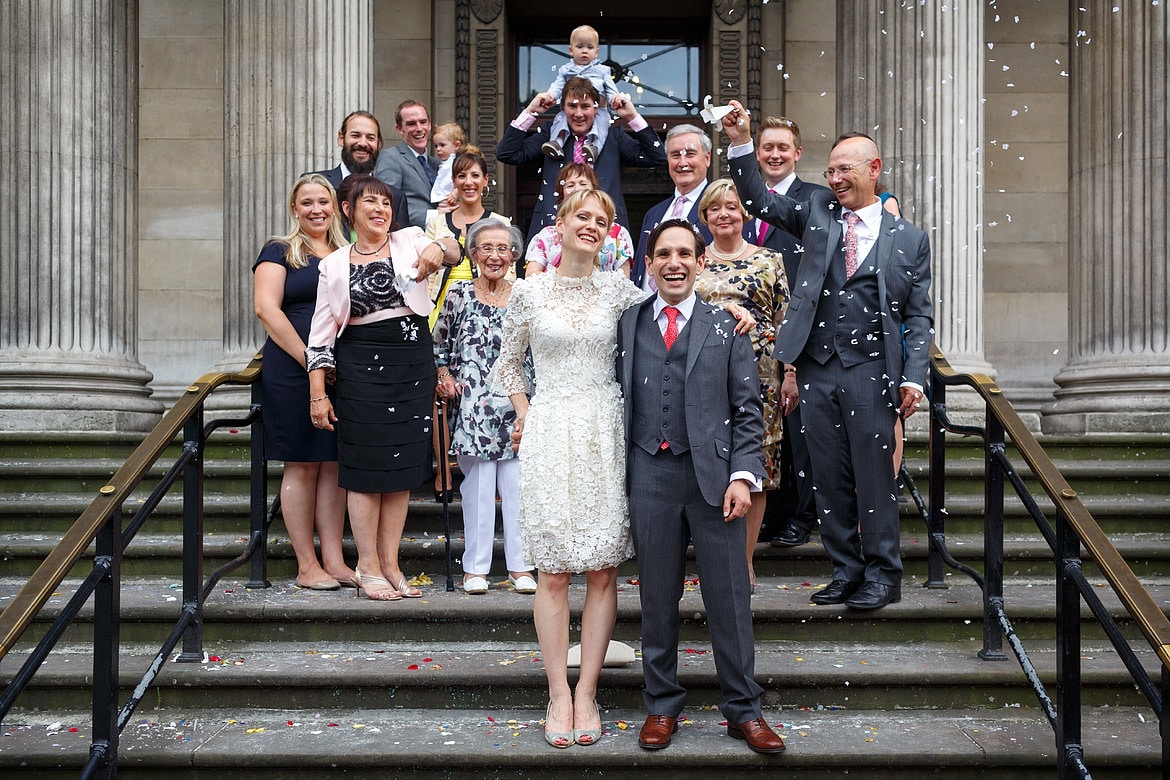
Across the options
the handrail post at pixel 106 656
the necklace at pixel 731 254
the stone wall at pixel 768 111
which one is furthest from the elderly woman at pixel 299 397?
the stone wall at pixel 768 111

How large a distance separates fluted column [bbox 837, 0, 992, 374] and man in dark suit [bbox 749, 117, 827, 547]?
2387 millimetres

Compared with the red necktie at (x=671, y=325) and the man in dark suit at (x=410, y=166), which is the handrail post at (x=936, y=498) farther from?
the man in dark suit at (x=410, y=166)

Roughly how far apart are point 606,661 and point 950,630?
172 centimetres

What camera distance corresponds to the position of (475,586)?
20.2ft

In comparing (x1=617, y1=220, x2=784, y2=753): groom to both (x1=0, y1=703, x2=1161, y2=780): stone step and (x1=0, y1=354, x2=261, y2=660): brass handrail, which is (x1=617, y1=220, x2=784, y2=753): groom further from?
(x1=0, y1=354, x2=261, y2=660): brass handrail

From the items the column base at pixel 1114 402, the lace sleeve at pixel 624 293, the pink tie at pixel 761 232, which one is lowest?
the column base at pixel 1114 402

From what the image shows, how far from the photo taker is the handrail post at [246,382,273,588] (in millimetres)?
6340

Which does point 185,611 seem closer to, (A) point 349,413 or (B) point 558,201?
(A) point 349,413

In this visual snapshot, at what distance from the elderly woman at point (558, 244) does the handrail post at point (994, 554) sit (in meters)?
2.00

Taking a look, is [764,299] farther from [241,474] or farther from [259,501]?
[241,474]

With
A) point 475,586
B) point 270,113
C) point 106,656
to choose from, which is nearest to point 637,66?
point 270,113

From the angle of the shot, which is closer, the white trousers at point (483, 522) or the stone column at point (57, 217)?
the white trousers at point (483, 522)

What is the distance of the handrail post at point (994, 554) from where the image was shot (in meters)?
5.47

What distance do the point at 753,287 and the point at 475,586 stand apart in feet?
6.79
